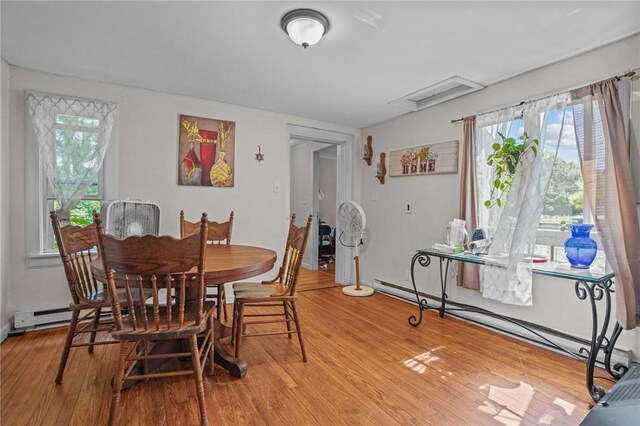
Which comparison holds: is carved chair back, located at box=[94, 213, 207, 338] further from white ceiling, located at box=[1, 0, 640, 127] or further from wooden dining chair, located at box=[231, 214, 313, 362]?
white ceiling, located at box=[1, 0, 640, 127]

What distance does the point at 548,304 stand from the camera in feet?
8.06

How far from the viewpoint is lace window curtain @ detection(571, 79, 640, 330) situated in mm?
1898

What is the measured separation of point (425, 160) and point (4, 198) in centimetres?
387

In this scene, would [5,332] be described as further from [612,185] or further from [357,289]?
[612,185]

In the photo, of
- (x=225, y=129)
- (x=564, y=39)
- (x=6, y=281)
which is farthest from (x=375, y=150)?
(x=6, y=281)

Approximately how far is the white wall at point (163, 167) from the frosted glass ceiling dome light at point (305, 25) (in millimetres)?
1795

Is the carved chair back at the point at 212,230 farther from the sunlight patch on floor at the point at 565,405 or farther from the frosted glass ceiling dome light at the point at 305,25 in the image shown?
the sunlight patch on floor at the point at 565,405

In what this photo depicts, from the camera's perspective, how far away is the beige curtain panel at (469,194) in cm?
Answer: 288

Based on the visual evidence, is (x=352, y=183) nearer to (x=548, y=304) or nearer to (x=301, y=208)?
(x=301, y=208)

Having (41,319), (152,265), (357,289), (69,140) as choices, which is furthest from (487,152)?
(41,319)

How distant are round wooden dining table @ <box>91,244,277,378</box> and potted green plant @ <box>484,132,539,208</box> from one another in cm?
198

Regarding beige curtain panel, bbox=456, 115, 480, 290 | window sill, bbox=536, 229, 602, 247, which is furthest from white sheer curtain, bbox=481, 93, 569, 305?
beige curtain panel, bbox=456, 115, 480, 290

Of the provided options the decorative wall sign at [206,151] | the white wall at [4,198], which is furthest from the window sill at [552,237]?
the white wall at [4,198]

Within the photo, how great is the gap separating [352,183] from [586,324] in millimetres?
2940
